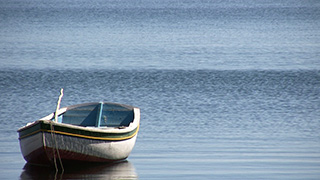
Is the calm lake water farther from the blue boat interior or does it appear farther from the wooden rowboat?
the blue boat interior

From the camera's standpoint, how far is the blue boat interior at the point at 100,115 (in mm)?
22203

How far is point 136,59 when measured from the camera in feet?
170

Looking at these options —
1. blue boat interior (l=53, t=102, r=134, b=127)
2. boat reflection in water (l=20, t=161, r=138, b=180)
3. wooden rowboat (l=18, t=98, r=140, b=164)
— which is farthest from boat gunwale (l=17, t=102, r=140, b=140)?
blue boat interior (l=53, t=102, r=134, b=127)

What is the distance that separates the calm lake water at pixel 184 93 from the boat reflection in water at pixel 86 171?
28 mm

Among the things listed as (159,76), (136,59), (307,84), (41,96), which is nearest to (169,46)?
(136,59)

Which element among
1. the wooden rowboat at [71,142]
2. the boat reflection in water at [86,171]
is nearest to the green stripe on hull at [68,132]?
the wooden rowboat at [71,142]

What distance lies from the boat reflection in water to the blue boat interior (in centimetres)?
254

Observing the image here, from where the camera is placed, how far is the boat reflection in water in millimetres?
18217

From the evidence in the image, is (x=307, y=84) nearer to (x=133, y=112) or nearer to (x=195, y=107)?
(x=195, y=107)

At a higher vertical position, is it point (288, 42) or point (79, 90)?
point (288, 42)

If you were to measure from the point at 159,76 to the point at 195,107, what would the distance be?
11.7m

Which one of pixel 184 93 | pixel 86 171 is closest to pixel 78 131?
pixel 86 171

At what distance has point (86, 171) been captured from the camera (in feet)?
61.8

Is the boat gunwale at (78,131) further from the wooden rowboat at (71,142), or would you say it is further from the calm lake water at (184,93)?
the calm lake water at (184,93)
